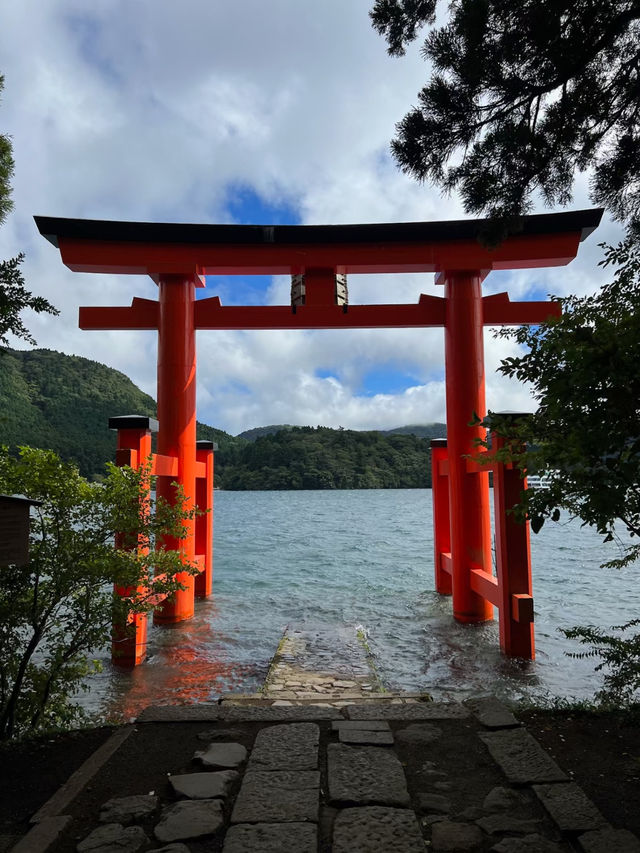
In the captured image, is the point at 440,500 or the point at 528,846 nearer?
the point at 528,846

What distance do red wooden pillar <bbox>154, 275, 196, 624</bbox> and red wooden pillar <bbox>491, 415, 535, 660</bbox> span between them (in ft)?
11.9

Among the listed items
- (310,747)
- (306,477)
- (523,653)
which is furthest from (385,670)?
(306,477)

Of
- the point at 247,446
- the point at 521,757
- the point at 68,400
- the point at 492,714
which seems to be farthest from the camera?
the point at 247,446

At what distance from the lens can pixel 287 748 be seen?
9.25ft

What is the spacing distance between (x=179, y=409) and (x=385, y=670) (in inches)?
151

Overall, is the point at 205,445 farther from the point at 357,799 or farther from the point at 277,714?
the point at 357,799

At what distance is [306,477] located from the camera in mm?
40688

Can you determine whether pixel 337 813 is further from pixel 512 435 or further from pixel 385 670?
pixel 385 670

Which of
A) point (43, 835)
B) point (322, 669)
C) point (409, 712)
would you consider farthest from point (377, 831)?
point (322, 669)

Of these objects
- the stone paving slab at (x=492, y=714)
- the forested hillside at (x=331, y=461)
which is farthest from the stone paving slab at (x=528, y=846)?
the forested hillside at (x=331, y=461)

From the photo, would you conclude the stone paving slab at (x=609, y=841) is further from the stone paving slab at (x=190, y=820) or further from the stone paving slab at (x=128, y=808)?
the stone paving slab at (x=128, y=808)

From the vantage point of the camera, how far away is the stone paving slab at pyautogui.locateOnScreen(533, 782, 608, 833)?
2057 mm

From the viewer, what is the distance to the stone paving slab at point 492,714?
10.1 ft

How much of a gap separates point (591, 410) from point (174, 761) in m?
2.43
